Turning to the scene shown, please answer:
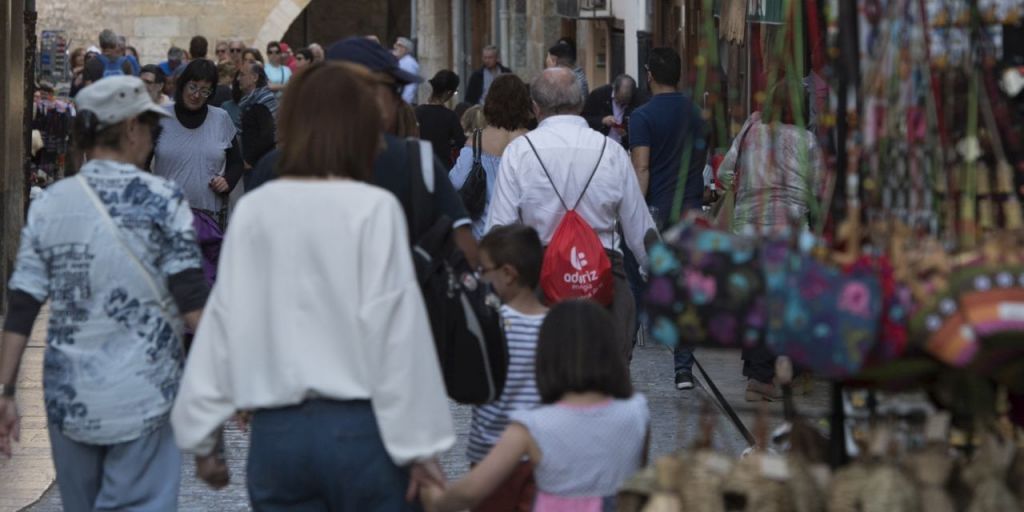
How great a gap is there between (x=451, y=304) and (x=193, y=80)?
519cm

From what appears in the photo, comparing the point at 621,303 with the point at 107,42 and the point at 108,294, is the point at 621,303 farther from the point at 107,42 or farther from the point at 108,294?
the point at 107,42

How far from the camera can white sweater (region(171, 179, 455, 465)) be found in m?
4.39

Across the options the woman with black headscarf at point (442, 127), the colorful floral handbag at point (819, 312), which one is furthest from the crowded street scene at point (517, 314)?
the woman with black headscarf at point (442, 127)

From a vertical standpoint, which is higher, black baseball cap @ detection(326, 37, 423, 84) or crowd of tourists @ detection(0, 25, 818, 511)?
black baseball cap @ detection(326, 37, 423, 84)

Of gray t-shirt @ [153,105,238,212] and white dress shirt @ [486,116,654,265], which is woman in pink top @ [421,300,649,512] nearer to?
white dress shirt @ [486,116,654,265]

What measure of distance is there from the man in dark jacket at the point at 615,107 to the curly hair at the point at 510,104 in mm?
5640

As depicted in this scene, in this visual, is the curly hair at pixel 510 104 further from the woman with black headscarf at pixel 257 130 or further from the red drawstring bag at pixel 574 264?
the woman with black headscarf at pixel 257 130

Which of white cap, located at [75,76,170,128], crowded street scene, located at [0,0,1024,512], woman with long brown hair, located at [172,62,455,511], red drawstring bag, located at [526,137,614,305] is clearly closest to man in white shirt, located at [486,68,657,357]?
red drawstring bag, located at [526,137,614,305]

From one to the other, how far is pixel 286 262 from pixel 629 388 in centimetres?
93

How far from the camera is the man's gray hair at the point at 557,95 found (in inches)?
325

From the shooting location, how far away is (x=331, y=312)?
441 cm

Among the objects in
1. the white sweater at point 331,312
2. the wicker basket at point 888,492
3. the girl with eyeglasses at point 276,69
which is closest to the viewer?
the wicker basket at point 888,492

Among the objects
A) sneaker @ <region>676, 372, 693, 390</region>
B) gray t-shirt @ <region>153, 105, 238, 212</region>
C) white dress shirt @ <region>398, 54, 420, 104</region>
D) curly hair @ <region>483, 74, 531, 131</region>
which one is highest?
white dress shirt @ <region>398, 54, 420, 104</region>

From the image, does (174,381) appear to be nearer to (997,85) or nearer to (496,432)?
(496,432)
